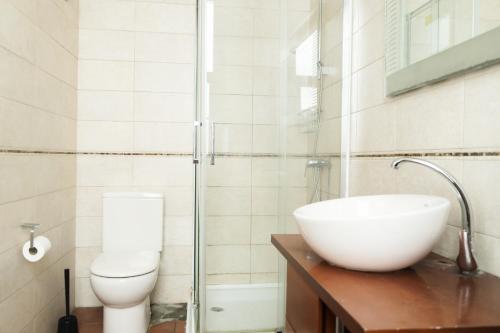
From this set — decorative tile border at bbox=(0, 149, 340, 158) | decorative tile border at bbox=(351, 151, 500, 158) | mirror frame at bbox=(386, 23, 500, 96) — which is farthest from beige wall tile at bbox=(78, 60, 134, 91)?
mirror frame at bbox=(386, 23, 500, 96)

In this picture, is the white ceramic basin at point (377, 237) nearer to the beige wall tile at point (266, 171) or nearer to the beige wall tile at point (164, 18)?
the beige wall tile at point (266, 171)

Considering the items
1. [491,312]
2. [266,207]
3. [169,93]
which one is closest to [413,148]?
[491,312]

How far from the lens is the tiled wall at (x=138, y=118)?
102 inches

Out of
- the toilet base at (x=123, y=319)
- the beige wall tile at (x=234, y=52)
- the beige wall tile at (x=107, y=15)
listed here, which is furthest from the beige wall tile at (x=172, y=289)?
the beige wall tile at (x=107, y=15)

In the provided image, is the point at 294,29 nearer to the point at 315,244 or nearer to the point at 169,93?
the point at 169,93

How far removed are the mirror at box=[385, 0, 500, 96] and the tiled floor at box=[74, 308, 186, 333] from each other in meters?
1.94

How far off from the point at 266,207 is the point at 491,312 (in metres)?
1.41

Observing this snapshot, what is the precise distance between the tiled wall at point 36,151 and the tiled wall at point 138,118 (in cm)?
10

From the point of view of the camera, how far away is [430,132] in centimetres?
117

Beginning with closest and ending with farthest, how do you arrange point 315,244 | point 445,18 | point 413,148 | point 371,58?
point 315,244
point 445,18
point 413,148
point 371,58

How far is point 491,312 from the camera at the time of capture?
2.13ft

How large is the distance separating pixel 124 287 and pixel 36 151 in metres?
0.89

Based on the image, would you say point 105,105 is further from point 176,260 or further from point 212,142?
point 176,260

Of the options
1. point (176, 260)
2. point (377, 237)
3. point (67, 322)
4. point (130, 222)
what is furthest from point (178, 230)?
point (377, 237)
